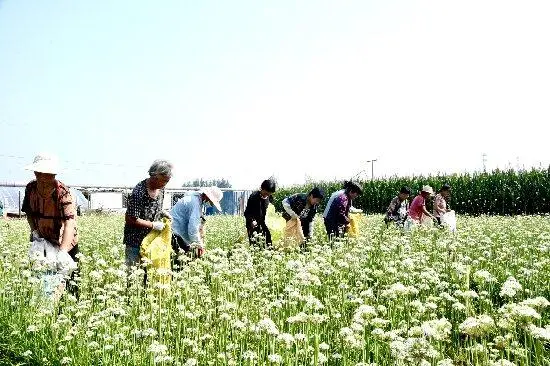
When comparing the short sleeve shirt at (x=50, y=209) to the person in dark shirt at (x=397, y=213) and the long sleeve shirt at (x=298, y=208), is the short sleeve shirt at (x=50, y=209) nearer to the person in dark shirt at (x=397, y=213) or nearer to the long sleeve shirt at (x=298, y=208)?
the long sleeve shirt at (x=298, y=208)

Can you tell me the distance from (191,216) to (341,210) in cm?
409

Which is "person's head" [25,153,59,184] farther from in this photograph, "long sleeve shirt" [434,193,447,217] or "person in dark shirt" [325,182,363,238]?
"long sleeve shirt" [434,193,447,217]

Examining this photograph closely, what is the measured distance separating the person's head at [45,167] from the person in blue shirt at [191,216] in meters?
2.08

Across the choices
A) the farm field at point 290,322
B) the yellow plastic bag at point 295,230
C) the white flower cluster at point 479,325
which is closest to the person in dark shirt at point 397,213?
the yellow plastic bag at point 295,230

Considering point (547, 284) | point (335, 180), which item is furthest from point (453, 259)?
point (335, 180)

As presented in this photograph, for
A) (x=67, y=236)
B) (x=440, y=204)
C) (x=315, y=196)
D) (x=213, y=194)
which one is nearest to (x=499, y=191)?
(x=440, y=204)

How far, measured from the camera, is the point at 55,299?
6.05m

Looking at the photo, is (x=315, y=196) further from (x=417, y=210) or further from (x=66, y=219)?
(x=66, y=219)

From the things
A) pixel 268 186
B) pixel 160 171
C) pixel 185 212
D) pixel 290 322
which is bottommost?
pixel 290 322

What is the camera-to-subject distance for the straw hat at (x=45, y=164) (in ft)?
20.0

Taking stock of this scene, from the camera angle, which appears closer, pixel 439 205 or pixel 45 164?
pixel 45 164

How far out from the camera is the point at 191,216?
25.6 feet

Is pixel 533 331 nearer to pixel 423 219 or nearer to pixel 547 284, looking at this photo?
pixel 547 284

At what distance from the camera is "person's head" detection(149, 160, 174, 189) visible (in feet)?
22.0
